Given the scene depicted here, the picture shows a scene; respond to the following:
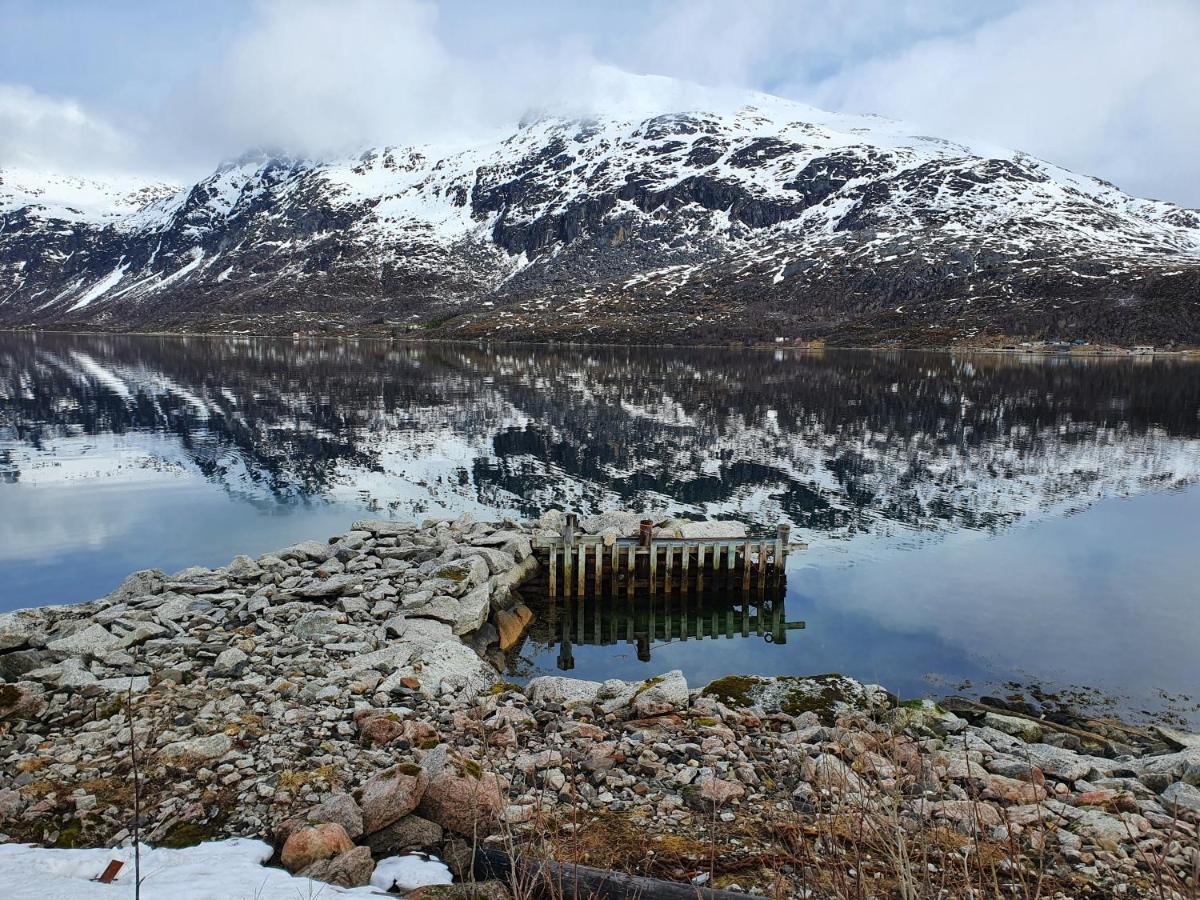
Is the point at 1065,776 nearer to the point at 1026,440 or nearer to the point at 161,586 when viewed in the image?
the point at 161,586

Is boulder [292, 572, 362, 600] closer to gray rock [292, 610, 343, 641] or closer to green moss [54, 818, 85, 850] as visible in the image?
gray rock [292, 610, 343, 641]

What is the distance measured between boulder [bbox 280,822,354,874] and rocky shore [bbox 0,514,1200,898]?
0.02 metres

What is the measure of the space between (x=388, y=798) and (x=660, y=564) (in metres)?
12.8

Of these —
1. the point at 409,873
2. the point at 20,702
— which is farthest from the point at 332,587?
the point at 409,873

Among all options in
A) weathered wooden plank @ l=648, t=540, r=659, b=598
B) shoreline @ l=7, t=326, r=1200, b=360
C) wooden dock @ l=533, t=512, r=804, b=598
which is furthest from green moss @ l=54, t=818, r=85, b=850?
shoreline @ l=7, t=326, r=1200, b=360

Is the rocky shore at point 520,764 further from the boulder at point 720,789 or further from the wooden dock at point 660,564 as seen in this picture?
the wooden dock at point 660,564

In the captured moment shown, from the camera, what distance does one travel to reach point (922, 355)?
111812 millimetres

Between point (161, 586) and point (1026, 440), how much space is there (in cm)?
4032

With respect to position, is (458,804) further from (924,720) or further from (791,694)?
(924,720)

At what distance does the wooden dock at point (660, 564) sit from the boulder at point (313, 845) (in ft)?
39.1

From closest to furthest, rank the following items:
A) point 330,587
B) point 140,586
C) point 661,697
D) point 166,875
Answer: point 166,875
point 661,697
point 330,587
point 140,586

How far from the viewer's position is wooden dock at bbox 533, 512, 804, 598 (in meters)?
18.5

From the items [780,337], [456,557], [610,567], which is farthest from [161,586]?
[780,337]

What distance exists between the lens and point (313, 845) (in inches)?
249
